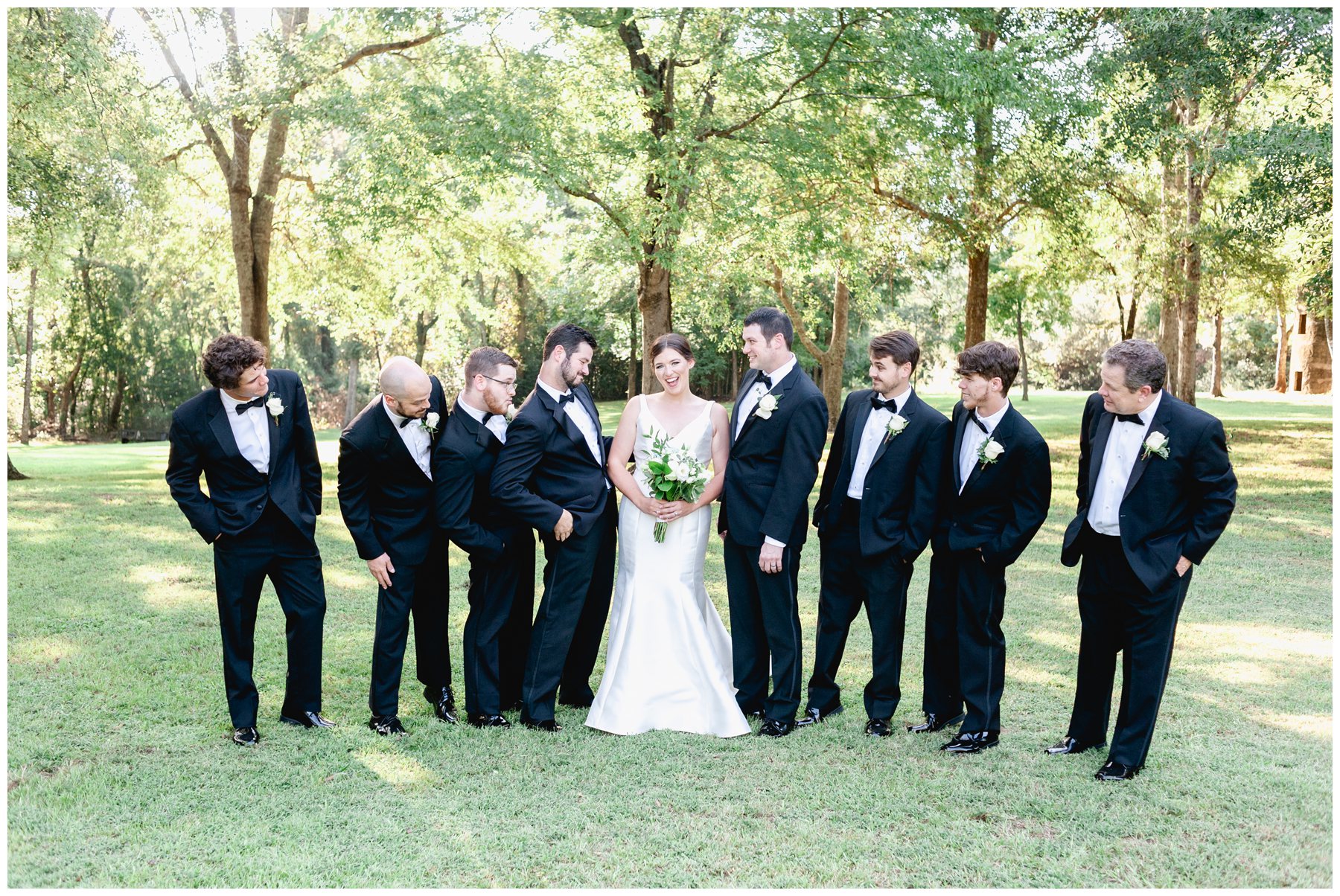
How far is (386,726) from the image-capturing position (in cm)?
549

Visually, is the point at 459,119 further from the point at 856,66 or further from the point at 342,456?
the point at 342,456

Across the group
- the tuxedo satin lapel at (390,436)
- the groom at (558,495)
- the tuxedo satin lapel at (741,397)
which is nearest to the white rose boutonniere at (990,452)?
the tuxedo satin lapel at (741,397)

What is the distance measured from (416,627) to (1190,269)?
67.5 feet

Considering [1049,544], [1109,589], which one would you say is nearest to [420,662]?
[1109,589]

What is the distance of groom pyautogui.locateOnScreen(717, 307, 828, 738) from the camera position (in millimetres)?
5391

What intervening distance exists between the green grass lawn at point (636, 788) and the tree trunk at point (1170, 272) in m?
13.8

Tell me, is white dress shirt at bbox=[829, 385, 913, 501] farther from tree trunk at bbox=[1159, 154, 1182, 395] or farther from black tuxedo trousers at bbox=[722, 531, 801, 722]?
tree trunk at bbox=[1159, 154, 1182, 395]

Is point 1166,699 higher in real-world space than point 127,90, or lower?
lower

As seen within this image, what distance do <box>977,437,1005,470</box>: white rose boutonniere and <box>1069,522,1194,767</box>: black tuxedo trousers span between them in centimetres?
54

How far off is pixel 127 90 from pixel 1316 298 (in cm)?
1803

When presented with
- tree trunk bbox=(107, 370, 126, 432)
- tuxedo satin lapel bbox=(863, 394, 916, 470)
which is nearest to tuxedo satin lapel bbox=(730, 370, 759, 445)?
tuxedo satin lapel bbox=(863, 394, 916, 470)

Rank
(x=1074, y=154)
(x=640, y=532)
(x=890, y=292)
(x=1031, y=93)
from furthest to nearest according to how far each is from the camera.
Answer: (x=890, y=292) < (x=1074, y=154) < (x=1031, y=93) < (x=640, y=532)

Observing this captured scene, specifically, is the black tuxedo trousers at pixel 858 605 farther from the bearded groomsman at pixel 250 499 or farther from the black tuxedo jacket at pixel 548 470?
the bearded groomsman at pixel 250 499

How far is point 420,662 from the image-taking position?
5.97 m
